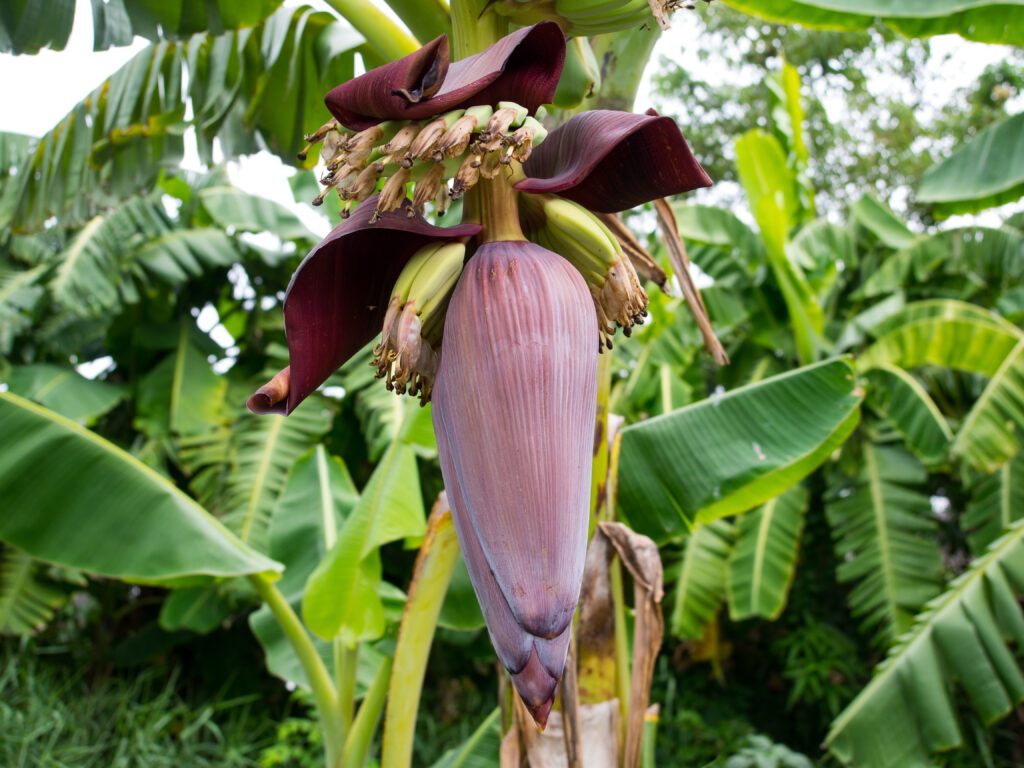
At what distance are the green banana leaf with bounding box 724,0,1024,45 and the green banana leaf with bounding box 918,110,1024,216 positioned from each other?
3.27ft

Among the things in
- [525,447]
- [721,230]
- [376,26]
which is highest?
[376,26]

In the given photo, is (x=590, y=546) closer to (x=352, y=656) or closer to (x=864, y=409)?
(x=352, y=656)

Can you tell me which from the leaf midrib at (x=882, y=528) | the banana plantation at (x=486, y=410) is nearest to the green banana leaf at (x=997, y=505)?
the banana plantation at (x=486, y=410)

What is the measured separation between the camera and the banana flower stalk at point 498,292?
32cm

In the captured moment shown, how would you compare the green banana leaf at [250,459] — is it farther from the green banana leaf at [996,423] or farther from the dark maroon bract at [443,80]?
the dark maroon bract at [443,80]

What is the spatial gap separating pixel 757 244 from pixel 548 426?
11.6 feet

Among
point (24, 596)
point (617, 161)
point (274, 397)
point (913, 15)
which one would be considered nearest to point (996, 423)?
point (913, 15)

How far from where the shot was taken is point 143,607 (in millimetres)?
3885

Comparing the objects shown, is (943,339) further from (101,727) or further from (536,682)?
(101,727)

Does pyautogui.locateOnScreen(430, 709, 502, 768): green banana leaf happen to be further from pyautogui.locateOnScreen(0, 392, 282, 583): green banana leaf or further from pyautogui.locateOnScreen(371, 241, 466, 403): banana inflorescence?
pyautogui.locateOnScreen(371, 241, 466, 403): banana inflorescence

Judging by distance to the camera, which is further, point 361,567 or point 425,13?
point 361,567

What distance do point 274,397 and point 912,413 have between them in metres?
2.91

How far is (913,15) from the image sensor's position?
1072 mm

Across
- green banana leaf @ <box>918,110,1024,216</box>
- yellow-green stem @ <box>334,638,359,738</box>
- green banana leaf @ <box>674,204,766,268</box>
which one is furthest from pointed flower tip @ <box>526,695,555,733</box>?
green banana leaf @ <box>674,204,766,268</box>
